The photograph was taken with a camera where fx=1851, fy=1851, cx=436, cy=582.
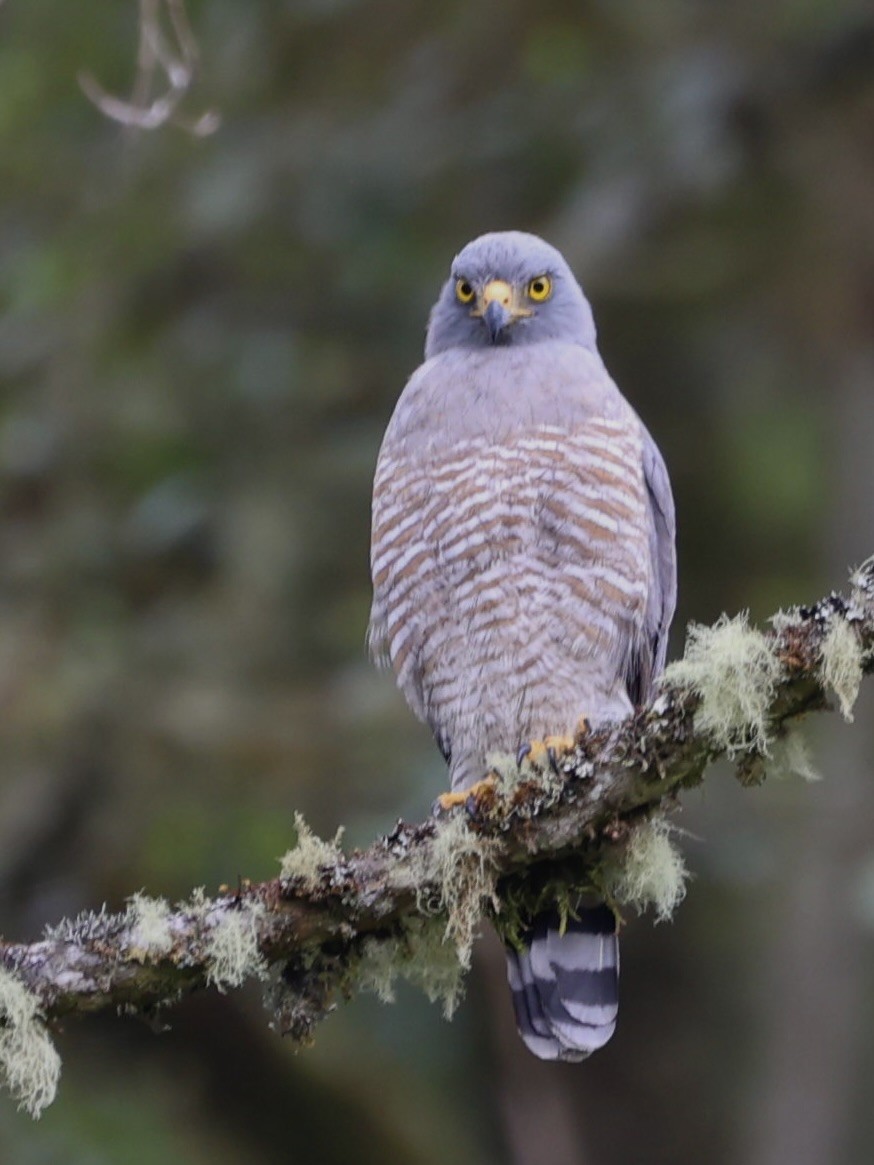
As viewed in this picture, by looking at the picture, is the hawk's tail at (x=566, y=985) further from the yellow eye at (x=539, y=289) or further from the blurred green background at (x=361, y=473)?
the yellow eye at (x=539, y=289)

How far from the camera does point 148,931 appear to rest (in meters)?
3.41

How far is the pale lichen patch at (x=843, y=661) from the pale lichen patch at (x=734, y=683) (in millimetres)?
113

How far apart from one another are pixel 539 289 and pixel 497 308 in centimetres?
24

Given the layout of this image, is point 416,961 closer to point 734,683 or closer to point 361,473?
point 734,683

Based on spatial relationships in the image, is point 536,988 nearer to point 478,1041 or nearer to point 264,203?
point 478,1041

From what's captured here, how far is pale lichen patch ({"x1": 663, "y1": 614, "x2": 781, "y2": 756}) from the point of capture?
10.6 ft

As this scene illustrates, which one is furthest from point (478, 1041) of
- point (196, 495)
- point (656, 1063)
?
point (196, 495)

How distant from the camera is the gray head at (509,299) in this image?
5039mm

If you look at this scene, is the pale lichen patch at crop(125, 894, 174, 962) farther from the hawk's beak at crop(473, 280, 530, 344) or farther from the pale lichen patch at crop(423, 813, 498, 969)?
the hawk's beak at crop(473, 280, 530, 344)

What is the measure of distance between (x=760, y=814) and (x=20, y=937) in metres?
2.66

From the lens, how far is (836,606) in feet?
10.5

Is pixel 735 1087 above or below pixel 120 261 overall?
below

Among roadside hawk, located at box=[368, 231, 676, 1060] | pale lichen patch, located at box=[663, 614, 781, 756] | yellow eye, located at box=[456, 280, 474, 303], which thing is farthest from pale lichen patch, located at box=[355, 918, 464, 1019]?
yellow eye, located at box=[456, 280, 474, 303]

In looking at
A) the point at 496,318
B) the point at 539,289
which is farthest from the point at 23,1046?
the point at 539,289
